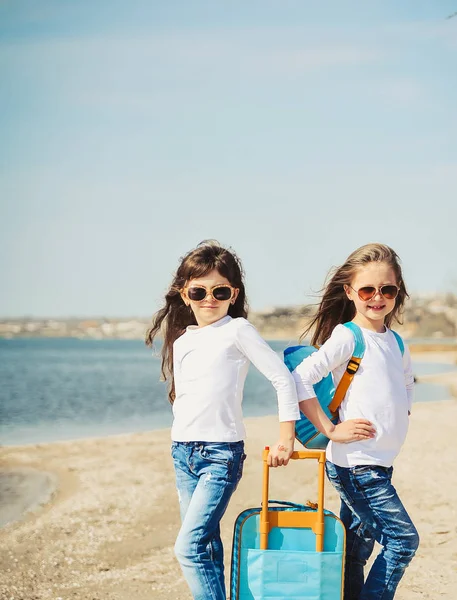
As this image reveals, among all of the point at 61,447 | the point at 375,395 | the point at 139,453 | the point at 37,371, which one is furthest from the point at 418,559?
the point at 37,371

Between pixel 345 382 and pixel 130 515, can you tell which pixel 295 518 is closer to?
pixel 345 382

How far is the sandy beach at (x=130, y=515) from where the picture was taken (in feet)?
15.5

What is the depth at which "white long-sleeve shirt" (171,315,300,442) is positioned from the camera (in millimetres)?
3219

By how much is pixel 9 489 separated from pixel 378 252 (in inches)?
229

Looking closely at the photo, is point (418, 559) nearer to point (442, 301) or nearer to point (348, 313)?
point (348, 313)

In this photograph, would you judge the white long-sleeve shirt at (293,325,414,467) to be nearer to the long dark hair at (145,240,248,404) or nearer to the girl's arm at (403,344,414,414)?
the girl's arm at (403,344,414,414)

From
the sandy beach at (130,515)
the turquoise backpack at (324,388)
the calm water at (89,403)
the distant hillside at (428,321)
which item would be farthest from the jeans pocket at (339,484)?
the distant hillside at (428,321)

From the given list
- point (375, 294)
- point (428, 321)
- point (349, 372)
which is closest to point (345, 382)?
point (349, 372)

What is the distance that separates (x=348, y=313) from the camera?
368 centimetres

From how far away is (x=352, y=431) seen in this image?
3199mm

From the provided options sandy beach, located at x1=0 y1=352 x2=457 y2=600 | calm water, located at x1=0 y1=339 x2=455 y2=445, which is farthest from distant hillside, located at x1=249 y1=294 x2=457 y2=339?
sandy beach, located at x1=0 y1=352 x2=457 y2=600

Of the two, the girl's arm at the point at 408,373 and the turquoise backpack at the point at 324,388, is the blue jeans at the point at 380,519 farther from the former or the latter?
the girl's arm at the point at 408,373

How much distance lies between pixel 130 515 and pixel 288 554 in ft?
12.1

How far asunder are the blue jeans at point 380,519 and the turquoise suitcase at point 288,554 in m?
0.17
